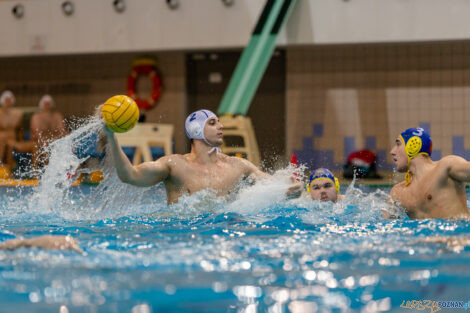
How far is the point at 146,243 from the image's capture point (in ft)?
11.9

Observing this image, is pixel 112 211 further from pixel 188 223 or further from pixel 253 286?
pixel 253 286

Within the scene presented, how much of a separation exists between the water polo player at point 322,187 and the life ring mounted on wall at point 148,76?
8.19 m

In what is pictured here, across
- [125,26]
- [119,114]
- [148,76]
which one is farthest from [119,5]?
[119,114]

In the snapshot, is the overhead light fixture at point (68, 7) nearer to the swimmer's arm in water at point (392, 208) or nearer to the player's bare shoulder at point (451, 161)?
the swimmer's arm in water at point (392, 208)

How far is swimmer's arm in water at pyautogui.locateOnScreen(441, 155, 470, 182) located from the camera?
4.08 meters

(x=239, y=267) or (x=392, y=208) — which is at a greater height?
(x=392, y=208)

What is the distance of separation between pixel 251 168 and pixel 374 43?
7.15 meters

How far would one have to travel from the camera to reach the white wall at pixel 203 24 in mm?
11312

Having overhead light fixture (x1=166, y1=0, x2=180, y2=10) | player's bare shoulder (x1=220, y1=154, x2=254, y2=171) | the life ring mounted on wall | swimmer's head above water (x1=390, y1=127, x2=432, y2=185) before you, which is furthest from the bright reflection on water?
the life ring mounted on wall

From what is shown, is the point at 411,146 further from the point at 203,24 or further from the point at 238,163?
the point at 203,24

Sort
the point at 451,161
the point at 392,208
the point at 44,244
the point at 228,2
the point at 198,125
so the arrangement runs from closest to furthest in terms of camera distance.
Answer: the point at 44,244 → the point at 451,161 → the point at 392,208 → the point at 198,125 → the point at 228,2

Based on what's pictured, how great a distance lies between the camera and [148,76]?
13172 millimetres

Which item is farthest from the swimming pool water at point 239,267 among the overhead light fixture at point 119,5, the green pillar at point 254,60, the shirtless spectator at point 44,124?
the overhead light fixture at point 119,5

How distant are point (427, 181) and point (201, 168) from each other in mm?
1843
